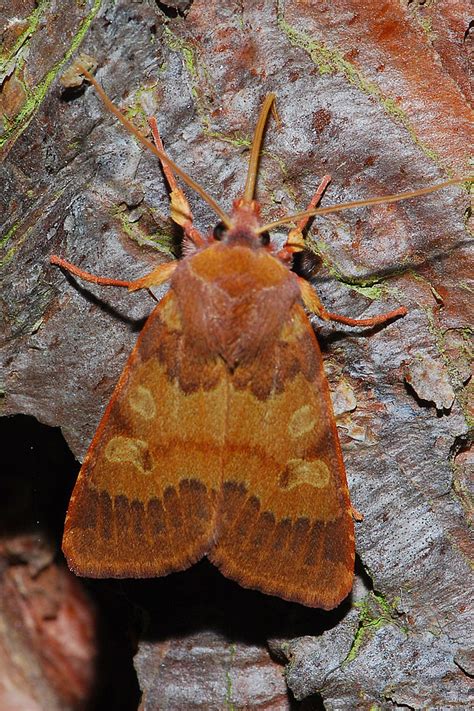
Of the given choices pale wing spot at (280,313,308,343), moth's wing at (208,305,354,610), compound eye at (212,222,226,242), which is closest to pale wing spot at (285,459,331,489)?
moth's wing at (208,305,354,610)

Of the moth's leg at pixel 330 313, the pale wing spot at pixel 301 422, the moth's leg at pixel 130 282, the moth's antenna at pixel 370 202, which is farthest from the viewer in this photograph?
the pale wing spot at pixel 301 422

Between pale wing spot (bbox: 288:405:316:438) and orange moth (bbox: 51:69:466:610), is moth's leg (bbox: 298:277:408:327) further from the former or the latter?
pale wing spot (bbox: 288:405:316:438)

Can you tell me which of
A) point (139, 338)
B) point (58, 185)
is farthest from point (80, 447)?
point (58, 185)

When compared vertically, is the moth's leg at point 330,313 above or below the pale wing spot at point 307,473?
above

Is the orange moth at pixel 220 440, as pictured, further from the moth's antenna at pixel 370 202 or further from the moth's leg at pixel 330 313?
the moth's antenna at pixel 370 202

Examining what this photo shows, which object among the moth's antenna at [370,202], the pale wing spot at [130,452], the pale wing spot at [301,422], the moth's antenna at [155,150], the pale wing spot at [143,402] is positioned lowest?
the pale wing spot at [301,422]

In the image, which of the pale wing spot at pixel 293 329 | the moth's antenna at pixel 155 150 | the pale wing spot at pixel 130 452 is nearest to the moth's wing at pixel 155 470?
the pale wing spot at pixel 130 452

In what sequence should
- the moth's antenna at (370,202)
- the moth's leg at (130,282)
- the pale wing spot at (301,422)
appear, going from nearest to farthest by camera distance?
the moth's antenna at (370,202), the moth's leg at (130,282), the pale wing spot at (301,422)

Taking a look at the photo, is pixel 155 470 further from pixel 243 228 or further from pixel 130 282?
pixel 243 228
